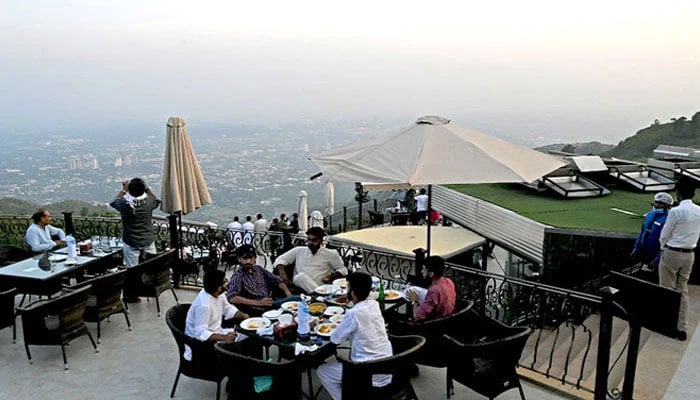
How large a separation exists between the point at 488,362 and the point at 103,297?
4540 mm

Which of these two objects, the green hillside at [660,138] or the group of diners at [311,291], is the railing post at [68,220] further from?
the green hillside at [660,138]

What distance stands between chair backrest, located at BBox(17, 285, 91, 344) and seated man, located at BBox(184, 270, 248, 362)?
1.73 meters

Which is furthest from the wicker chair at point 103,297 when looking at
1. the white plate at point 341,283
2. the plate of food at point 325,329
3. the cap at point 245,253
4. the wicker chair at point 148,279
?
the plate of food at point 325,329

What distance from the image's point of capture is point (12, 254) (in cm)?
798

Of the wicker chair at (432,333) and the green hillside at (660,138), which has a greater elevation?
the green hillside at (660,138)

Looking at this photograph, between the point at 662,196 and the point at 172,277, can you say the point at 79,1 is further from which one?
the point at 662,196

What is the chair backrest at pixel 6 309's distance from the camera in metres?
5.78

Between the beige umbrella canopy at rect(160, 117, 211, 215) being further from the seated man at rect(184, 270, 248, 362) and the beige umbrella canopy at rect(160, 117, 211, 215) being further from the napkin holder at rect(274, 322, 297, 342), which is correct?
the napkin holder at rect(274, 322, 297, 342)

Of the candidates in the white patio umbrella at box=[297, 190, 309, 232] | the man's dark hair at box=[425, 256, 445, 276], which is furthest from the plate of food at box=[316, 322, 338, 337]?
the white patio umbrella at box=[297, 190, 309, 232]

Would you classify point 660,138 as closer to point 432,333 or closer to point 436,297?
point 436,297

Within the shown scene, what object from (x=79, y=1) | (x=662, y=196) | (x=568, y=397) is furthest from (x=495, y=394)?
(x=79, y=1)

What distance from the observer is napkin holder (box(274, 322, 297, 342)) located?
432cm

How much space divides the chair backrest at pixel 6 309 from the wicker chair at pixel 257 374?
3.35m

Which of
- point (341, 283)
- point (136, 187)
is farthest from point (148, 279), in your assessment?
point (341, 283)
